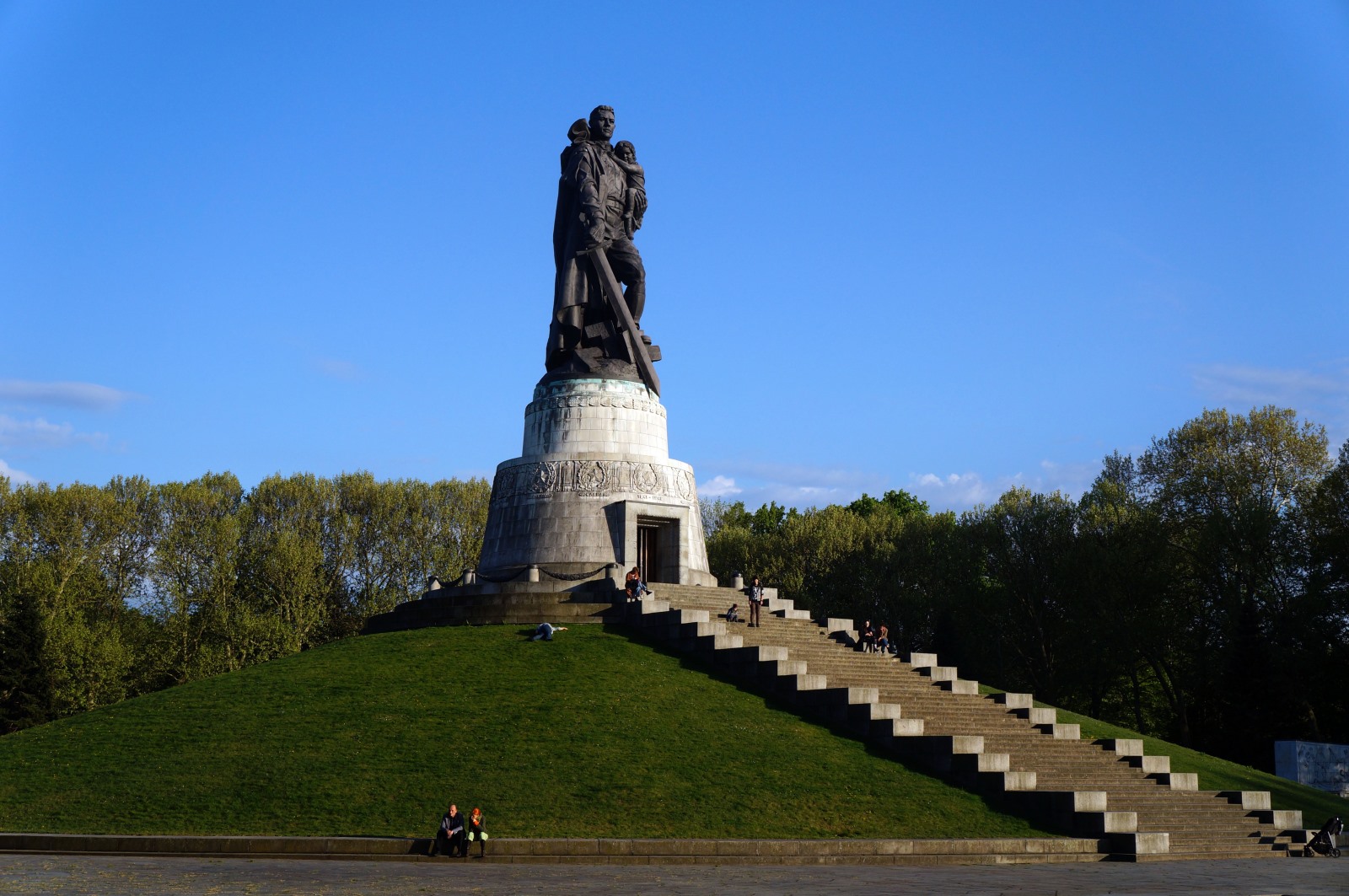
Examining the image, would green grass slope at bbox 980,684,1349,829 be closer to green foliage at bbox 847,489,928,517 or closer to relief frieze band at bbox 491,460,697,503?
relief frieze band at bbox 491,460,697,503

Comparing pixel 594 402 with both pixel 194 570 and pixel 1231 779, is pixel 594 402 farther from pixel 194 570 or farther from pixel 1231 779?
pixel 194 570

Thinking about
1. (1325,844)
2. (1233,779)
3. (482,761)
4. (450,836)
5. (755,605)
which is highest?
(755,605)

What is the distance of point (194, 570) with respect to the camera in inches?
2402

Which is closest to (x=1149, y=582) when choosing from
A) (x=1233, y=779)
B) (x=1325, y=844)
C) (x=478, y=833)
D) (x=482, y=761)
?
(x=1233, y=779)

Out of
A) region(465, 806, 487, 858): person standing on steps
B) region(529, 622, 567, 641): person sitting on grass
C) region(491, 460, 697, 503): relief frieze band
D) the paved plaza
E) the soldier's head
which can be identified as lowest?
the paved plaza

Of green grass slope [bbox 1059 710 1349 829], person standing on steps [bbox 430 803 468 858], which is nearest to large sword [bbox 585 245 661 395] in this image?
green grass slope [bbox 1059 710 1349 829]

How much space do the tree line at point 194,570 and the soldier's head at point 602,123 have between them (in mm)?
27224

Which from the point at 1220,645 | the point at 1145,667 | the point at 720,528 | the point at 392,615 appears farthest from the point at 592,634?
the point at 720,528

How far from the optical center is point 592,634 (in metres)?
33.2

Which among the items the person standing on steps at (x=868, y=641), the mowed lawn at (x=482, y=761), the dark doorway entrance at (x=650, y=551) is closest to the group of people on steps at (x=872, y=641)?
the person standing on steps at (x=868, y=641)

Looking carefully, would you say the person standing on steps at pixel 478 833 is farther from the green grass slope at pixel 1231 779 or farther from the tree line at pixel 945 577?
the tree line at pixel 945 577

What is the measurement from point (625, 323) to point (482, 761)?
61.4 ft

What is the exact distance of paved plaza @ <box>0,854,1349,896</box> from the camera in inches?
668

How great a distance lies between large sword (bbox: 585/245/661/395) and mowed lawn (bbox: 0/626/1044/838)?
1094cm
